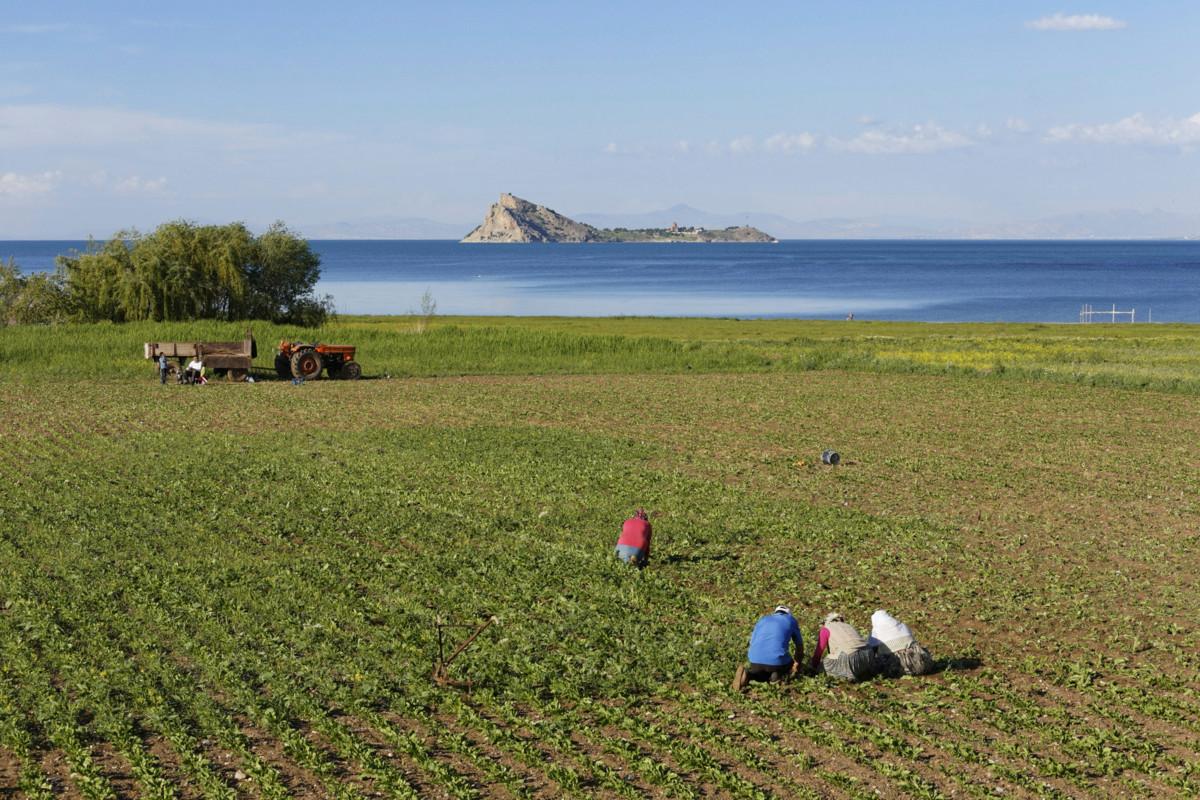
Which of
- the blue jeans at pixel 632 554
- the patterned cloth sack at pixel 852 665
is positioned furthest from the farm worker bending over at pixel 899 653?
the blue jeans at pixel 632 554

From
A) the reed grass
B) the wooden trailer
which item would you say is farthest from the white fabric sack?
the reed grass

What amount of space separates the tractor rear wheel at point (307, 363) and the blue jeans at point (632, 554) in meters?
32.1

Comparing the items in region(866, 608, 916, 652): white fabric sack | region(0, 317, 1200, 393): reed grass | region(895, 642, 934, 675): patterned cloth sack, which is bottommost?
Answer: region(895, 642, 934, 675): patterned cloth sack

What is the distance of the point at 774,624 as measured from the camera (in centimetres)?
1505

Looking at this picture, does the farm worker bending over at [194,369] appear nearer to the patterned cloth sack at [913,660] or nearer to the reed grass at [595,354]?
the reed grass at [595,354]

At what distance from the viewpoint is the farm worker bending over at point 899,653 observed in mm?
15508

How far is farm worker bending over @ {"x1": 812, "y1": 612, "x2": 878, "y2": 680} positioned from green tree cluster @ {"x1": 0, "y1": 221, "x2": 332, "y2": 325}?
5671cm

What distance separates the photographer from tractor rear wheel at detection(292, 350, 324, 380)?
49.6m

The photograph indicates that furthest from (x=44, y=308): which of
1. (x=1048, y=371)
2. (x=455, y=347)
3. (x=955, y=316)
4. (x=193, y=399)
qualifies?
(x=955, y=316)

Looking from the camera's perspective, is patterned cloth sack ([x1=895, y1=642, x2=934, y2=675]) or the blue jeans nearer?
patterned cloth sack ([x1=895, y1=642, x2=934, y2=675])

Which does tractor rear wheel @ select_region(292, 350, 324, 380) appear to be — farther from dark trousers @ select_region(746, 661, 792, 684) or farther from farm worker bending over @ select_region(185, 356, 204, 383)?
dark trousers @ select_region(746, 661, 792, 684)

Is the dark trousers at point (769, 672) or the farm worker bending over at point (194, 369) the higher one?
the farm worker bending over at point (194, 369)

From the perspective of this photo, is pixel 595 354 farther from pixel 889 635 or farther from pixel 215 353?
pixel 889 635

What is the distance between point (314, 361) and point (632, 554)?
32.5 m
